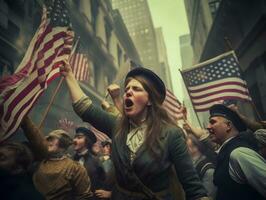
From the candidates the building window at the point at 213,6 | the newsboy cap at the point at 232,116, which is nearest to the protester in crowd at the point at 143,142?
the newsboy cap at the point at 232,116

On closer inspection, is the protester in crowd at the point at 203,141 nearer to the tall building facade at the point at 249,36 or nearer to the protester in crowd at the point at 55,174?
the protester in crowd at the point at 55,174

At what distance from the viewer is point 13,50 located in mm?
9211

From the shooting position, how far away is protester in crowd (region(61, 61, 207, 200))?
6.68 feet

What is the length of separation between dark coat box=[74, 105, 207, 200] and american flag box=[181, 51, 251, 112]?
4318 millimetres

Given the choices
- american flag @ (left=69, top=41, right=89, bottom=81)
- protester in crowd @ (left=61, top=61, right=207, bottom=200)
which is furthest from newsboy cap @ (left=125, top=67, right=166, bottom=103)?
american flag @ (left=69, top=41, right=89, bottom=81)

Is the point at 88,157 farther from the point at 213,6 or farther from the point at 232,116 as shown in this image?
the point at 213,6

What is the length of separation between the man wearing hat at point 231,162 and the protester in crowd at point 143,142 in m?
A: 0.91

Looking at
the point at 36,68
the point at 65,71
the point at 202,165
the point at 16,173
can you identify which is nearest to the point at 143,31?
the point at 202,165

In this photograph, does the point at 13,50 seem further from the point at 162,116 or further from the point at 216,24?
the point at 216,24

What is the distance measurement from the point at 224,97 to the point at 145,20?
402 ft

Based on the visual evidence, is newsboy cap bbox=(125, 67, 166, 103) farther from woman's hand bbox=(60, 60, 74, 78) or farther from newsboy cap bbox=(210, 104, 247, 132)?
newsboy cap bbox=(210, 104, 247, 132)

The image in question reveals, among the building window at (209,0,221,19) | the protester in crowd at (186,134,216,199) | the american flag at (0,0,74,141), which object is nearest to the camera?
the american flag at (0,0,74,141)

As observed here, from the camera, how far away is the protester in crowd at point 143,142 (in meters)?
2.04

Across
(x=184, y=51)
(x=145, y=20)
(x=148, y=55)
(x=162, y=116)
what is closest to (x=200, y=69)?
(x=162, y=116)
